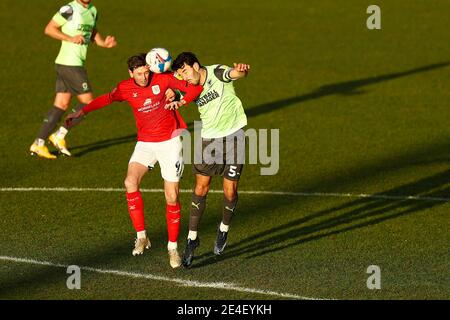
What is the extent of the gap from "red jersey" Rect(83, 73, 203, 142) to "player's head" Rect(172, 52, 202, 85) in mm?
196

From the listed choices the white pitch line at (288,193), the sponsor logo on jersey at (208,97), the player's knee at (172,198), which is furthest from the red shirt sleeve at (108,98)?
the white pitch line at (288,193)

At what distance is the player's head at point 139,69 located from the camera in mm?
13320

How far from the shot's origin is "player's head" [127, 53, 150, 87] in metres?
13.3

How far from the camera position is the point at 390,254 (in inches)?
539

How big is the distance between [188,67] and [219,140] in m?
1.01

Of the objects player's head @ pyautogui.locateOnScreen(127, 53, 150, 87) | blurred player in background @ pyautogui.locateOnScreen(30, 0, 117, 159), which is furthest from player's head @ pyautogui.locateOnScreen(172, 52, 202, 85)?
blurred player in background @ pyautogui.locateOnScreen(30, 0, 117, 159)

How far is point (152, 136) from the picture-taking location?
536 inches

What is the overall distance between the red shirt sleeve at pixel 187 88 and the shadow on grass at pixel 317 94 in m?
6.66

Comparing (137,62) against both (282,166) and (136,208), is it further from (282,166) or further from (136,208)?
(282,166)

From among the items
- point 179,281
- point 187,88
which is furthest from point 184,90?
point 179,281
